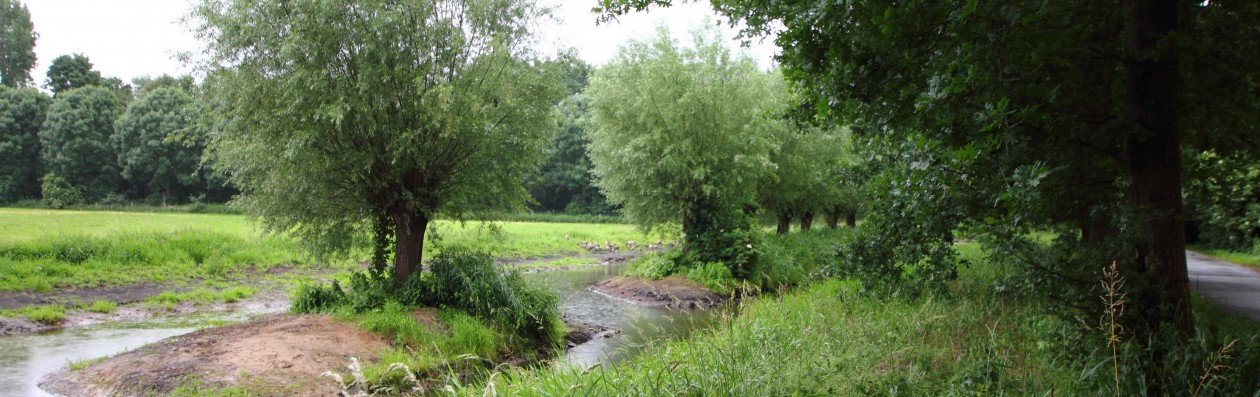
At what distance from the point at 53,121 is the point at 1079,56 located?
60618 millimetres

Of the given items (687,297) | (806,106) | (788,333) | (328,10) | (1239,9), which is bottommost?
(687,297)

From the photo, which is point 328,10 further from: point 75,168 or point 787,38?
point 75,168

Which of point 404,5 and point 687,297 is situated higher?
point 404,5

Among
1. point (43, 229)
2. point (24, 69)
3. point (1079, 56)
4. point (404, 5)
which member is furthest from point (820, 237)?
point (24, 69)

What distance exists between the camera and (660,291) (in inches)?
727

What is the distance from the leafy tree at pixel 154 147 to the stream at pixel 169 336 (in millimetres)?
39152

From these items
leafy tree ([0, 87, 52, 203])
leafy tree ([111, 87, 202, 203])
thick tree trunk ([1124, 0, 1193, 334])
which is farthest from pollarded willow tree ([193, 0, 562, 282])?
leafy tree ([0, 87, 52, 203])

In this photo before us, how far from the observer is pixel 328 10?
1032 cm

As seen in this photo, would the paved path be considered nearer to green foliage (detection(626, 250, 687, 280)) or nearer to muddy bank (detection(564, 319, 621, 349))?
muddy bank (detection(564, 319, 621, 349))

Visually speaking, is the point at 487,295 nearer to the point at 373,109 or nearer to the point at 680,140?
the point at 373,109

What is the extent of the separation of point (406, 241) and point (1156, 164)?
10588 mm

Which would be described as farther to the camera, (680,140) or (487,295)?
(680,140)

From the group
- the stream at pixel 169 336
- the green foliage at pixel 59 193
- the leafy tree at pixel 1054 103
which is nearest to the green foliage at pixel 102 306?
the stream at pixel 169 336

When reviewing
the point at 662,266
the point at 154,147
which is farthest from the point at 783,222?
the point at 154,147
